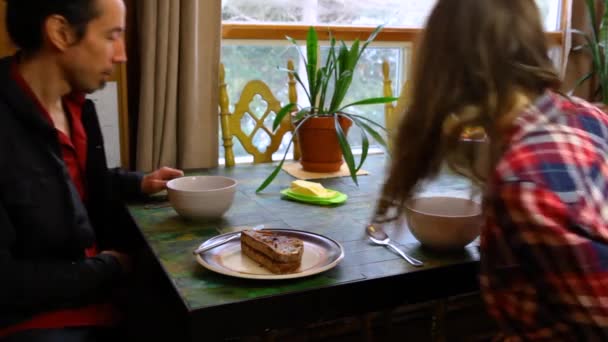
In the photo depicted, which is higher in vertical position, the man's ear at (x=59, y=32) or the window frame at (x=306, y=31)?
the window frame at (x=306, y=31)

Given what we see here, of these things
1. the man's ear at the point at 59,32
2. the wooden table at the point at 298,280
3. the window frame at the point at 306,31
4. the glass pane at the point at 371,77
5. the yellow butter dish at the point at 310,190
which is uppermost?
the window frame at the point at 306,31

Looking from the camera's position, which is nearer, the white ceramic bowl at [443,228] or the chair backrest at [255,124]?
the white ceramic bowl at [443,228]

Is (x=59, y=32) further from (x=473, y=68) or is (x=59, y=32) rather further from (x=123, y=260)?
(x=473, y=68)

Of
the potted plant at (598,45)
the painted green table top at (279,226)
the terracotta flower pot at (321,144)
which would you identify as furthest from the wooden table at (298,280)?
the potted plant at (598,45)

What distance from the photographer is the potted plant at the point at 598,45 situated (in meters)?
2.68

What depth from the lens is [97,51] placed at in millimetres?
1361

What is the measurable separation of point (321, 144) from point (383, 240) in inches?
26.8

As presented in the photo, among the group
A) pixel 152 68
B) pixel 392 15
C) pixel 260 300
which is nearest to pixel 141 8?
pixel 152 68

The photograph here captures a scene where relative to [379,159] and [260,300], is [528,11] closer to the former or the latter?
[260,300]

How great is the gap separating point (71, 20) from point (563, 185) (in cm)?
104

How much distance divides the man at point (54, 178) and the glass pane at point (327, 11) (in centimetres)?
97

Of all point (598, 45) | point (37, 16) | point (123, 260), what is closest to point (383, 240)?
point (123, 260)

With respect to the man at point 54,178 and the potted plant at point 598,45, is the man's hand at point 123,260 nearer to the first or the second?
the man at point 54,178

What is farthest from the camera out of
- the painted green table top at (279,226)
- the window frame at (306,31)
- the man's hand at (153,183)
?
the window frame at (306,31)
